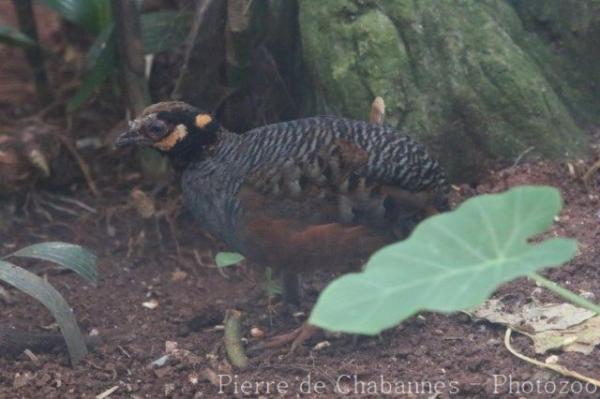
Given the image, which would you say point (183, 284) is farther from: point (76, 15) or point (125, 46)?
point (76, 15)

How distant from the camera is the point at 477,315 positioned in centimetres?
365

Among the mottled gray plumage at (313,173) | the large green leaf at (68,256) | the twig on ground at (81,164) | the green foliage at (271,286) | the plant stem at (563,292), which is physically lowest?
the green foliage at (271,286)

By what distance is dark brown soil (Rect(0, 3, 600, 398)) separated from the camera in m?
3.29

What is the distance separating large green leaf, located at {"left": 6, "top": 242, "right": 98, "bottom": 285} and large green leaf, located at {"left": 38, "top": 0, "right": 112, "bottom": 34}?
1576mm

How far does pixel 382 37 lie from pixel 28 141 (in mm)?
2010

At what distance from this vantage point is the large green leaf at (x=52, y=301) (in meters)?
3.53

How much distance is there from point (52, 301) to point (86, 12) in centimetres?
194

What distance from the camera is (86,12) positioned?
16.0 ft

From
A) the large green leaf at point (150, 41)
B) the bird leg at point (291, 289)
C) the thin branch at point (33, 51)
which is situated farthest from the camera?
the thin branch at point (33, 51)

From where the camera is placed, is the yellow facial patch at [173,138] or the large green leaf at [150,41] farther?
the large green leaf at [150,41]

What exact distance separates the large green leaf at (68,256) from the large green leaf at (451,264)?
182cm

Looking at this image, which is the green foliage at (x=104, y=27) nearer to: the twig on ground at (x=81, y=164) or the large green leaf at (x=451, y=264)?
the twig on ground at (x=81, y=164)

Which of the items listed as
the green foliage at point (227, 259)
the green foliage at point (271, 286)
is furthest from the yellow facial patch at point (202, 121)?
the green foliage at point (271, 286)

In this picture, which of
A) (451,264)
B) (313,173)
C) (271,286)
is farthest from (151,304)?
(451,264)
